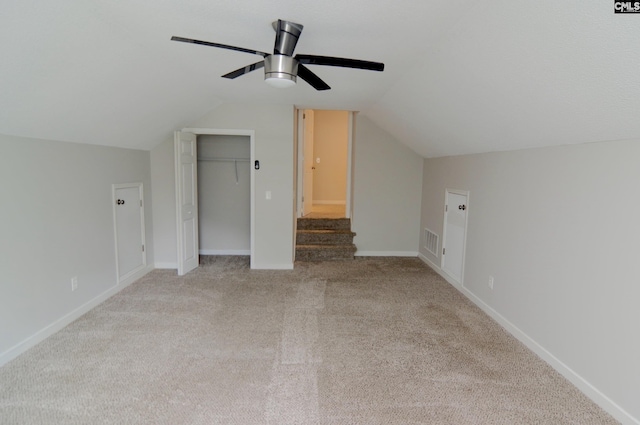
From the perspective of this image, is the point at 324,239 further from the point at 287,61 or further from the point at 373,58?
the point at 287,61

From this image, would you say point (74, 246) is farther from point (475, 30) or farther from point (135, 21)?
point (475, 30)

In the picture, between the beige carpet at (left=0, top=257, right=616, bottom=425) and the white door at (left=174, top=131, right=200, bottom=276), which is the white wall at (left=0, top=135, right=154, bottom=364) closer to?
the beige carpet at (left=0, top=257, right=616, bottom=425)

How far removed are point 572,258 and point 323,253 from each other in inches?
135

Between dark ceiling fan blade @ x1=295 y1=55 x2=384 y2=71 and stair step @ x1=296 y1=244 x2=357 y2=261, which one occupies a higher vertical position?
dark ceiling fan blade @ x1=295 y1=55 x2=384 y2=71

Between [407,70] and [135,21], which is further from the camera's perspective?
[407,70]

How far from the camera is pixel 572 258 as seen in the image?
230 cm

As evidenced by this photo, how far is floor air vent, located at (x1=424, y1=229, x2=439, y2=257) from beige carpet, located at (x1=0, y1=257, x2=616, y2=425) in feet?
3.66

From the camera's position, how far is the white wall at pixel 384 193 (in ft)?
17.8

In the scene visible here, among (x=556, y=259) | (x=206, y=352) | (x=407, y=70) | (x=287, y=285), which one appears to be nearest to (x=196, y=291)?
(x=287, y=285)

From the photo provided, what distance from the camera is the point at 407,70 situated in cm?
299

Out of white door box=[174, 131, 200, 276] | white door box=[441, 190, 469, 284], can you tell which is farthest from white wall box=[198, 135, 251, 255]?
white door box=[441, 190, 469, 284]

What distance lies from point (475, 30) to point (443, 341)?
2.30 m

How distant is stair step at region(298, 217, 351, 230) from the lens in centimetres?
572

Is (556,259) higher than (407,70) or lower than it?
lower
